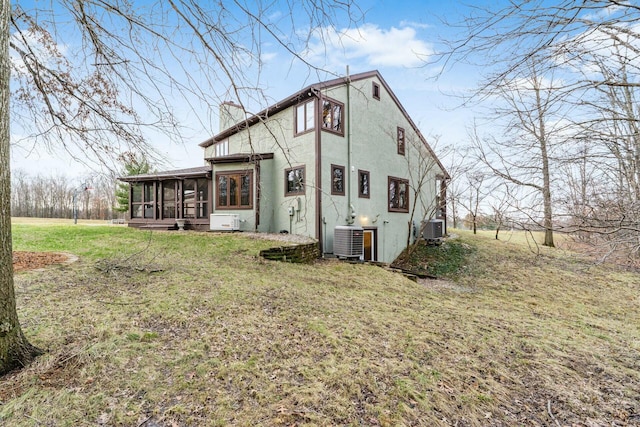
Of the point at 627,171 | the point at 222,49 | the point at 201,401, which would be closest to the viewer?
the point at 201,401

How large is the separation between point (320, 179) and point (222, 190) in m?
4.85

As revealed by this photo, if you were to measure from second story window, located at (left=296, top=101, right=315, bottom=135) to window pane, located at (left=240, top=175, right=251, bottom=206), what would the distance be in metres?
2.90

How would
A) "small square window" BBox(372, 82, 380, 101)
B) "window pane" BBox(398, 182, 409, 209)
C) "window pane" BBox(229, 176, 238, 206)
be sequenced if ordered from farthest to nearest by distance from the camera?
"window pane" BBox(398, 182, 409, 209) → "small square window" BBox(372, 82, 380, 101) → "window pane" BBox(229, 176, 238, 206)

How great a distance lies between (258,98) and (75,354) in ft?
10.2

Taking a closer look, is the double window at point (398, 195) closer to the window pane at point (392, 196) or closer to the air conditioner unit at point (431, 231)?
the window pane at point (392, 196)

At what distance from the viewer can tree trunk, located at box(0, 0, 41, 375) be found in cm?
251

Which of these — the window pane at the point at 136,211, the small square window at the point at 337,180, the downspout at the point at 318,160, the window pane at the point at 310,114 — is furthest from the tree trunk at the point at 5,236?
the window pane at the point at 136,211

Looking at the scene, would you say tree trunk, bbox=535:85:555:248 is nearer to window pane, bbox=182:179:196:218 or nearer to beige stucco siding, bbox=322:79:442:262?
beige stucco siding, bbox=322:79:442:262

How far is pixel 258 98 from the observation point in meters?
2.88

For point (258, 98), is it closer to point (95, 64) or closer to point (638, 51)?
point (95, 64)

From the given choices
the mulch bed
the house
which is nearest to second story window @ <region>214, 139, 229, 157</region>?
the house

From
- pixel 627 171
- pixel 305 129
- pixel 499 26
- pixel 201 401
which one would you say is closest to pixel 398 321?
pixel 201 401

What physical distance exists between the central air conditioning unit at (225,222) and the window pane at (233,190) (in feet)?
2.16

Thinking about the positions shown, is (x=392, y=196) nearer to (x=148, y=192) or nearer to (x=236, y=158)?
(x=236, y=158)
